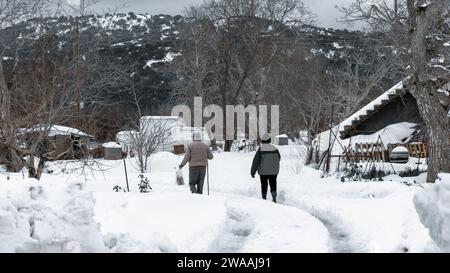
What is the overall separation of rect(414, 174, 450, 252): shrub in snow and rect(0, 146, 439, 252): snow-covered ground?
0.51ft

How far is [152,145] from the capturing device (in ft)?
68.2

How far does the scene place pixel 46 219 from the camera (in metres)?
5.43

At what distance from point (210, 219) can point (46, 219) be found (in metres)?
4.17

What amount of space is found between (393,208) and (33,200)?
6.66 meters

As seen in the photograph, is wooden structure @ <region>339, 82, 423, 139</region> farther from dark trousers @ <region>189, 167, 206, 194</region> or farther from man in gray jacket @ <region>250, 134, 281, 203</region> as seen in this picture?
dark trousers @ <region>189, 167, 206, 194</region>

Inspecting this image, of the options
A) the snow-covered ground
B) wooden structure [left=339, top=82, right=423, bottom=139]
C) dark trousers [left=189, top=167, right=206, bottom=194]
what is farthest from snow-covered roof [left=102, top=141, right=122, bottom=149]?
dark trousers [left=189, top=167, right=206, bottom=194]

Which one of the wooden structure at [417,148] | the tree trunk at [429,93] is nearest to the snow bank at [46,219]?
the tree trunk at [429,93]

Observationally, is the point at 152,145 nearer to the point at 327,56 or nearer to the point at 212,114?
the point at 212,114

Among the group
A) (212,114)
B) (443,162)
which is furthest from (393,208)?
(212,114)

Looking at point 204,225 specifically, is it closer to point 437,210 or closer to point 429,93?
point 437,210

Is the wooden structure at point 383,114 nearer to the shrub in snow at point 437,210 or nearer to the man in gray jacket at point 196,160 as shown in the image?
the man in gray jacket at point 196,160

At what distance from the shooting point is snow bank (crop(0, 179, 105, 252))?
511 cm

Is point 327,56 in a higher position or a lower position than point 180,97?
higher

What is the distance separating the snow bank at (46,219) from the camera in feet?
16.8
